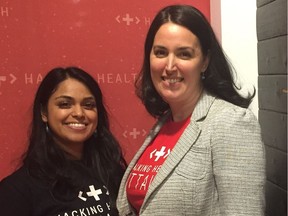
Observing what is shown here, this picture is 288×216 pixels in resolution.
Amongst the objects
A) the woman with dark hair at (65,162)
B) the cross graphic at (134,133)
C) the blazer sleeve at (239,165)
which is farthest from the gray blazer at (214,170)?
the cross graphic at (134,133)

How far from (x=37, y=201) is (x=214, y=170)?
2.11 feet

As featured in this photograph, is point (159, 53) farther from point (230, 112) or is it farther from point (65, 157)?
Result: point (65, 157)

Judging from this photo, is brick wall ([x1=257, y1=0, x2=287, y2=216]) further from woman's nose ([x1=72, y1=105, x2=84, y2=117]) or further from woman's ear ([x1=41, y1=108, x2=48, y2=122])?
woman's ear ([x1=41, y1=108, x2=48, y2=122])

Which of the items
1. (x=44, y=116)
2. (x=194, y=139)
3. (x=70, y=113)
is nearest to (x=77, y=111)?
(x=70, y=113)

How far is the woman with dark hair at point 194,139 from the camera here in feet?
3.43

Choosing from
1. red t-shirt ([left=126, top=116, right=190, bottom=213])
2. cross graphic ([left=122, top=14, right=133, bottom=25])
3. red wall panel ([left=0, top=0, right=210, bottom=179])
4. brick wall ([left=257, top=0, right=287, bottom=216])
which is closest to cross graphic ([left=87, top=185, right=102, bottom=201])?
red t-shirt ([left=126, top=116, right=190, bottom=213])

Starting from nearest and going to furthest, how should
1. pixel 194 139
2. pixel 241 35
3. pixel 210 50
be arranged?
pixel 194 139
pixel 210 50
pixel 241 35

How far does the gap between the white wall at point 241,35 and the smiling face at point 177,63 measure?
0.50 meters

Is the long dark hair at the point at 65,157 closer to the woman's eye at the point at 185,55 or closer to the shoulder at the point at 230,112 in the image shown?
the woman's eye at the point at 185,55

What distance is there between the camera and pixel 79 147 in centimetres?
158

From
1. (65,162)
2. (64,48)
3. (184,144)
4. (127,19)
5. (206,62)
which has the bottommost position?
(65,162)

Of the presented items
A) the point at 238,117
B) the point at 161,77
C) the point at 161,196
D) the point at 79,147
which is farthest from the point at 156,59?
the point at 79,147

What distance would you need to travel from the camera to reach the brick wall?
1319 millimetres

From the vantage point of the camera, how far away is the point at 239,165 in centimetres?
104
